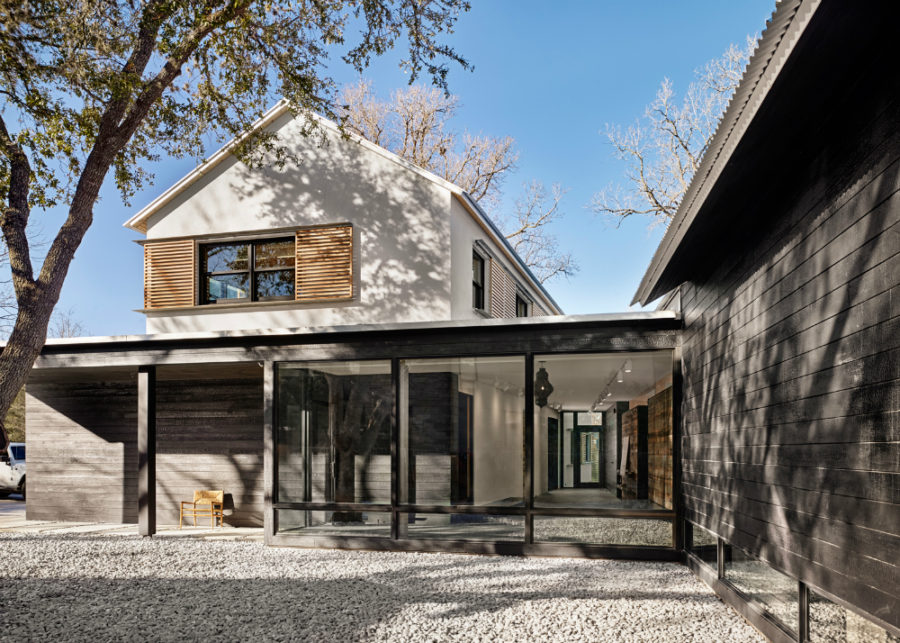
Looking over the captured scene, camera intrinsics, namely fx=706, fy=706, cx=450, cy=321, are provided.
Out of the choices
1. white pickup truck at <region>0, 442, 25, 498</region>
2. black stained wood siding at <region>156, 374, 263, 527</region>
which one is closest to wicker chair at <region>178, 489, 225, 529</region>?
black stained wood siding at <region>156, 374, 263, 527</region>

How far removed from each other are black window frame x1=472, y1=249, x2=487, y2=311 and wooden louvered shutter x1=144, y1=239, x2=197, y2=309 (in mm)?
4906

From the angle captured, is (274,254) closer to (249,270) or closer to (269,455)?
(249,270)

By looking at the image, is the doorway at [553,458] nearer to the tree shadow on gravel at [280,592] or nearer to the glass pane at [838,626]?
the tree shadow on gravel at [280,592]

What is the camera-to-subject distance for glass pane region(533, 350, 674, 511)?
26.7ft

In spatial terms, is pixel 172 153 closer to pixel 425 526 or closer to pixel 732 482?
pixel 425 526

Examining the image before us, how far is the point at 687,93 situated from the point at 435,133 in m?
7.69

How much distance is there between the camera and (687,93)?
20.2 meters

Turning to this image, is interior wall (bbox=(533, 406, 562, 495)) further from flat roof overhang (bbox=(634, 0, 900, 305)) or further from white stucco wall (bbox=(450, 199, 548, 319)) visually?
flat roof overhang (bbox=(634, 0, 900, 305))

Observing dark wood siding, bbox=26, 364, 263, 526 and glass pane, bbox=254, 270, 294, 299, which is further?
glass pane, bbox=254, 270, 294, 299

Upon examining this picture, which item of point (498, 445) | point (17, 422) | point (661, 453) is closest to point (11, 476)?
point (17, 422)

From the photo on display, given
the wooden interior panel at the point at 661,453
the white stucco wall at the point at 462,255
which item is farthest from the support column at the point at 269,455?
the wooden interior panel at the point at 661,453

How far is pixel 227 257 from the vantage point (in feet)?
40.2

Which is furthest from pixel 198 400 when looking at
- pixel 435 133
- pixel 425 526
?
pixel 435 133

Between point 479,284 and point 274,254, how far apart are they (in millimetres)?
3826
